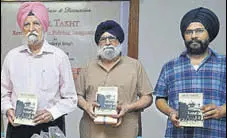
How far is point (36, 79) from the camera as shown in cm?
183

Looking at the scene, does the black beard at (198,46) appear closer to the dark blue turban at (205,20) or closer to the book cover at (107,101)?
the dark blue turban at (205,20)

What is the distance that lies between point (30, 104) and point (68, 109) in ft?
0.64

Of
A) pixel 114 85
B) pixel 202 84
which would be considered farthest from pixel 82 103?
pixel 202 84

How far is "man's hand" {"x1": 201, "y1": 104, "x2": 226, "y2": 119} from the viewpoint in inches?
66.6

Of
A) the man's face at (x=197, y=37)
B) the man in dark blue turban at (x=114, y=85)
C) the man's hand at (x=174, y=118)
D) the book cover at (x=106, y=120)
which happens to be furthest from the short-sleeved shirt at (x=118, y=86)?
the man's face at (x=197, y=37)

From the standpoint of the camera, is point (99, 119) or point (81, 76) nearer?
point (99, 119)

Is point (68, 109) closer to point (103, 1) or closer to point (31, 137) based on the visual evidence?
point (31, 137)

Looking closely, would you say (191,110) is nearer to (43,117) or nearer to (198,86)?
(198,86)

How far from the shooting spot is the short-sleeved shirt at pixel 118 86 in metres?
1.94

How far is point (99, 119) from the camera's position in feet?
6.13

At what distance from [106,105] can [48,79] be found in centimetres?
32

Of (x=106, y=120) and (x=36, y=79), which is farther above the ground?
(x=36, y=79)

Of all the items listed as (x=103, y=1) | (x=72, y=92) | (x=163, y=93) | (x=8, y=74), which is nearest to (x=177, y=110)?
(x=163, y=93)

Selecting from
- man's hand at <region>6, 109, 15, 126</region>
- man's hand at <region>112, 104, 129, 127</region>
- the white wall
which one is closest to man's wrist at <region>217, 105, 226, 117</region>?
man's hand at <region>112, 104, 129, 127</region>
